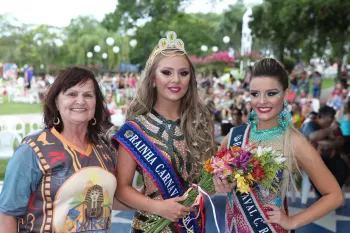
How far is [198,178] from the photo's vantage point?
1922 millimetres

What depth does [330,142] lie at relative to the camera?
507 cm

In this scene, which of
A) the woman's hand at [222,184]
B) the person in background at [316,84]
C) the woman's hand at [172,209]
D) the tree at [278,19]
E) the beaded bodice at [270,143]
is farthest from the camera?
the person in background at [316,84]

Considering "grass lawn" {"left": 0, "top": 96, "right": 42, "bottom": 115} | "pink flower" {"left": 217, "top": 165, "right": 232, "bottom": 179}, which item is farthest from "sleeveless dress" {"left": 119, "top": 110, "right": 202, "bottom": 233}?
"grass lawn" {"left": 0, "top": 96, "right": 42, "bottom": 115}

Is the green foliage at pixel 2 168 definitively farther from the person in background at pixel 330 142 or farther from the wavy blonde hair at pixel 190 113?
the wavy blonde hair at pixel 190 113

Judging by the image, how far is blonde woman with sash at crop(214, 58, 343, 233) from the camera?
1.79m

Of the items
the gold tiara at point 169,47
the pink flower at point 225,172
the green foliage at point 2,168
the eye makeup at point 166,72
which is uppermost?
the gold tiara at point 169,47

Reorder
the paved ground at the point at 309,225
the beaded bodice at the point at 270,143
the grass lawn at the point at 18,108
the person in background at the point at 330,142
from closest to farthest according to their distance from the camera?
the beaded bodice at the point at 270,143
the paved ground at the point at 309,225
the person in background at the point at 330,142
the grass lawn at the point at 18,108

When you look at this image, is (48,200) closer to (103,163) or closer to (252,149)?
(103,163)

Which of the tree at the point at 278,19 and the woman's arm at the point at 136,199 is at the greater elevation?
the tree at the point at 278,19

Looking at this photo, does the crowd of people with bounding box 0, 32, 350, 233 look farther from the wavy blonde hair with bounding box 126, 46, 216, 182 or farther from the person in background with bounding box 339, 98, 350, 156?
the person in background with bounding box 339, 98, 350, 156

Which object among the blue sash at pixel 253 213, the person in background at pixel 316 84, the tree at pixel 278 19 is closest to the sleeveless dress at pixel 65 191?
the blue sash at pixel 253 213

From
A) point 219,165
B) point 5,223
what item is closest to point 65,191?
point 5,223

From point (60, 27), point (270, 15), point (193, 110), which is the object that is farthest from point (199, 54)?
point (193, 110)

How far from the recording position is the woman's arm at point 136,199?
176 centimetres
